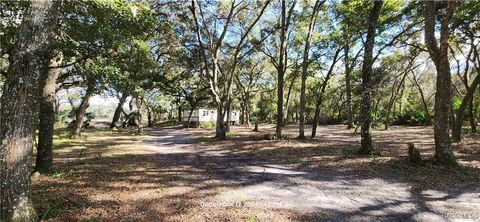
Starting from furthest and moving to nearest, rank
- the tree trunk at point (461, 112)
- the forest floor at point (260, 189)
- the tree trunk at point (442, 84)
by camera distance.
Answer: the tree trunk at point (461, 112)
the tree trunk at point (442, 84)
the forest floor at point (260, 189)

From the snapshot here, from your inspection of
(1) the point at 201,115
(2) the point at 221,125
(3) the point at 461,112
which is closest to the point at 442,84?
(3) the point at 461,112

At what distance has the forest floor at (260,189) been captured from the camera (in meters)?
5.68

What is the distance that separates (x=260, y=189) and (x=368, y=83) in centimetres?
657

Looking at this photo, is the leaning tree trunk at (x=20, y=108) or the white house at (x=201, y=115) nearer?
the leaning tree trunk at (x=20, y=108)

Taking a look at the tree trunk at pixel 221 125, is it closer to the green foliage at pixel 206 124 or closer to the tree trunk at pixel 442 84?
the tree trunk at pixel 442 84

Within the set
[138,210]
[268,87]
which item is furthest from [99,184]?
[268,87]

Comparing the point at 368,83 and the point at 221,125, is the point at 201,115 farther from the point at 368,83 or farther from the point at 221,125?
the point at 368,83

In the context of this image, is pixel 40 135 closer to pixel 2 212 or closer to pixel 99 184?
pixel 99 184

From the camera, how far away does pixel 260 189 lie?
7.34 m

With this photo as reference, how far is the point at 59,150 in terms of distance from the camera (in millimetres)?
14047

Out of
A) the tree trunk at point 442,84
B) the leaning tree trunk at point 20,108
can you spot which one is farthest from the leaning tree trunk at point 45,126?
the tree trunk at point 442,84

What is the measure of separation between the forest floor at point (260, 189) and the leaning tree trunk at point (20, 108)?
746mm

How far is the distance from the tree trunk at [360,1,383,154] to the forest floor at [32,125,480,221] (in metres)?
0.76

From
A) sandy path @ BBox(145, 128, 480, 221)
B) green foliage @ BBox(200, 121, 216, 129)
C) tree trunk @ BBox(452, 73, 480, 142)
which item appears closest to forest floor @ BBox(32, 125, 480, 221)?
sandy path @ BBox(145, 128, 480, 221)
